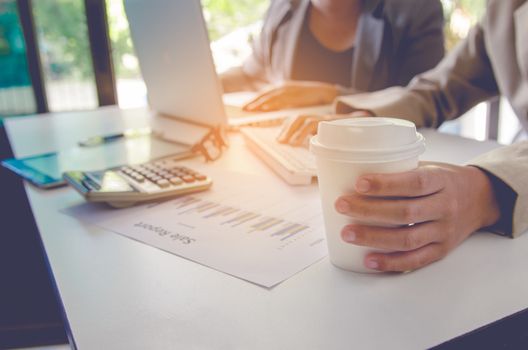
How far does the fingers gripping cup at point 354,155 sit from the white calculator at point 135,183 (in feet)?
0.99

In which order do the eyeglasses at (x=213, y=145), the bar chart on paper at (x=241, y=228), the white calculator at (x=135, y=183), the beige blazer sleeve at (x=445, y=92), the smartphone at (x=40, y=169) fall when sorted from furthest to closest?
1. the beige blazer sleeve at (x=445, y=92)
2. the eyeglasses at (x=213, y=145)
3. the smartphone at (x=40, y=169)
4. the white calculator at (x=135, y=183)
5. the bar chart on paper at (x=241, y=228)

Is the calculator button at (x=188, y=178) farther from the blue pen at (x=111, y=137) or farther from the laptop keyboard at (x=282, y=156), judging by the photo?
the blue pen at (x=111, y=137)

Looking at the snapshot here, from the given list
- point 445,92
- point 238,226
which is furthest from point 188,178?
point 445,92

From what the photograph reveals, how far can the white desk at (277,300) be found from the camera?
1.22 ft

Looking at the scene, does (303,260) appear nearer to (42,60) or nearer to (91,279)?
(91,279)

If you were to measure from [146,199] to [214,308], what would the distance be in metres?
0.30

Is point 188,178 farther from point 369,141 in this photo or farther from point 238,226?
point 369,141

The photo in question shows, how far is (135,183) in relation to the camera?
710 millimetres

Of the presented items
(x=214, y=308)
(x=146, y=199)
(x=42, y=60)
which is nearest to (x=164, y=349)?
(x=214, y=308)

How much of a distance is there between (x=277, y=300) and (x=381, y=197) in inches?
5.4

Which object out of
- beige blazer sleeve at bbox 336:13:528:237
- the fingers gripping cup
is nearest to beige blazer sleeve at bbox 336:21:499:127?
beige blazer sleeve at bbox 336:13:528:237

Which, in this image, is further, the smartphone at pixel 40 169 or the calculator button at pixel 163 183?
the smartphone at pixel 40 169

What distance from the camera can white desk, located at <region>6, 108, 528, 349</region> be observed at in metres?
0.37

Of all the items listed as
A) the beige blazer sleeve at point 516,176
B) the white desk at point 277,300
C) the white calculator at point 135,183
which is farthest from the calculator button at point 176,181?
the beige blazer sleeve at point 516,176
